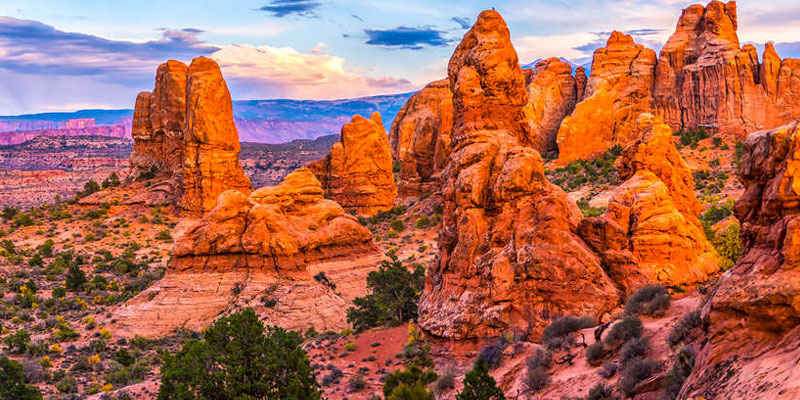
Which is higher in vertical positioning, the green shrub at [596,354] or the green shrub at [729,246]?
the green shrub at [596,354]

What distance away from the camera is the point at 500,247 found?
2241cm

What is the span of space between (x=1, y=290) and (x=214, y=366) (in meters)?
29.4

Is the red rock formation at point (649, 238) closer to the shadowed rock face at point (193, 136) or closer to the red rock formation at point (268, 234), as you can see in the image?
the red rock formation at point (268, 234)

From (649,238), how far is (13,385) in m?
21.4

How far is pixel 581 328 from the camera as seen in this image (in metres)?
17.0

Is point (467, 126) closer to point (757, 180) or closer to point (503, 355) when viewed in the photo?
point (503, 355)

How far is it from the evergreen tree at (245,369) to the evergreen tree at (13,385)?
6.76 meters

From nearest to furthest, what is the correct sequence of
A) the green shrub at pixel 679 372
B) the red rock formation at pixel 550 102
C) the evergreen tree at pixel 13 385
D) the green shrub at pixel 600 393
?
the green shrub at pixel 679 372, the green shrub at pixel 600 393, the evergreen tree at pixel 13 385, the red rock formation at pixel 550 102

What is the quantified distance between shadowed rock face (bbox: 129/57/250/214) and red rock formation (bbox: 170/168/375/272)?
16.6 metres

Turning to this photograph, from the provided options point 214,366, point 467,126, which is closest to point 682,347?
point 214,366

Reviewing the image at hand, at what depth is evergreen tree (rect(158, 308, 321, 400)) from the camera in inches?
617

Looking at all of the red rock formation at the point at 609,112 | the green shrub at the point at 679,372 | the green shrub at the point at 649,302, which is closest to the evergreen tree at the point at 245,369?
the green shrub at the point at 649,302

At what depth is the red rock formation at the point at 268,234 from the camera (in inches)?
1404

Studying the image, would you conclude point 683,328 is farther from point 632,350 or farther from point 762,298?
point 762,298
